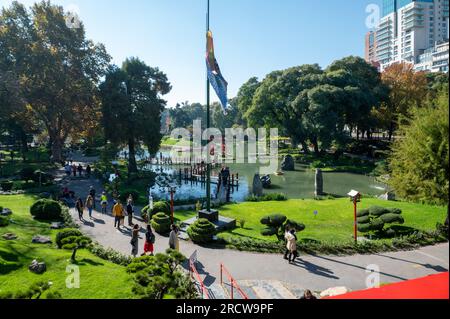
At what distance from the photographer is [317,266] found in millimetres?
14516

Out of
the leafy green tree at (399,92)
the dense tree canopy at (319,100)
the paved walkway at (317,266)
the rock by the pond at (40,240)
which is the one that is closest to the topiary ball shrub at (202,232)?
the paved walkway at (317,266)

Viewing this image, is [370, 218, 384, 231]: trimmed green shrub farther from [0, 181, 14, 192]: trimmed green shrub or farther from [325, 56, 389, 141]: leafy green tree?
[325, 56, 389, 141]: leafy green tree

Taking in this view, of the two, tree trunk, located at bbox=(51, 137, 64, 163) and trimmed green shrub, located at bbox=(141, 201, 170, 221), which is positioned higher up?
tree trunk, located at bbox=(51, 137, 64, 163)

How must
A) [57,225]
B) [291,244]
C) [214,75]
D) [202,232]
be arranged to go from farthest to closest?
[57,225], [214,75], [202,232], [291,244]

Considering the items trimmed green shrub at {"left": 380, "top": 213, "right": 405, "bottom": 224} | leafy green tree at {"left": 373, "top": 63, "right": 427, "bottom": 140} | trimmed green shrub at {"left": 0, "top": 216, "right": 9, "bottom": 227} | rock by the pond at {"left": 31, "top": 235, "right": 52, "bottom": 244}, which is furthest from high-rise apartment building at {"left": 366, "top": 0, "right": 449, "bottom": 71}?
trimmed green shrub at {"left": 0, "top": 216, "right": 9, "bottom": 227}

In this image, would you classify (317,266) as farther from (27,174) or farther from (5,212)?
(27,174)

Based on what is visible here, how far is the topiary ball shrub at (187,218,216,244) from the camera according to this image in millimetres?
17500

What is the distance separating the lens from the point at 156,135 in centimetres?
4016

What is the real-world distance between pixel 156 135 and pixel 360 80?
36.4m

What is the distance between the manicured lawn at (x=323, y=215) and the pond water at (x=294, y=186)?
275 inches

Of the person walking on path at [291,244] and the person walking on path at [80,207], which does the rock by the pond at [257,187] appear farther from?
the person walking on path at [291,244]

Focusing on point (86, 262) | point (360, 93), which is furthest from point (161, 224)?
point (360, 93)

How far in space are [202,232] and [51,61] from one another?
32244mm

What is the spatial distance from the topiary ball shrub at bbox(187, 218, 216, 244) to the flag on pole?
6.72 meters
